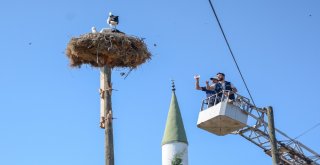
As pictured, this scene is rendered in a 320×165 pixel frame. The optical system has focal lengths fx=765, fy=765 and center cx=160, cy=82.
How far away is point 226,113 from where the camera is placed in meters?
19.1

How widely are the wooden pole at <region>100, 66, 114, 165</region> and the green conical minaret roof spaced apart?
22.6 m

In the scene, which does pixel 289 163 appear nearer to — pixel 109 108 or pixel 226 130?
pixel 226 130

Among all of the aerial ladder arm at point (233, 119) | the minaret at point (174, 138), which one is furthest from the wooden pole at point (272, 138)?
the minaret at point (174, 138)

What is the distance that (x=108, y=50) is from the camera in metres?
18.6

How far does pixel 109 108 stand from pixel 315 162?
652cm

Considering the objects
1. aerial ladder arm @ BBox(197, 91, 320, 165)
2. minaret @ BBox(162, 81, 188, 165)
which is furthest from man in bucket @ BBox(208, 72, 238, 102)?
minaret @ BBox(162, 81, 188, 165)

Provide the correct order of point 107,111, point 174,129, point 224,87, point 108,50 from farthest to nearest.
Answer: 1. point 174,129
2. point 224,87
3. point 108,50
4. point 107,111

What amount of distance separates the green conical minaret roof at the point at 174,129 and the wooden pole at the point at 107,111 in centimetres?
2263

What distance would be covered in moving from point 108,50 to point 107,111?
171cm

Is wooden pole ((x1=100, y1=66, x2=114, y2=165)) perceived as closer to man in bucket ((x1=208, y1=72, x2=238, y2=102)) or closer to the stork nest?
the stork nest

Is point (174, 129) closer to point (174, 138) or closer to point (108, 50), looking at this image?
point (174, 138)

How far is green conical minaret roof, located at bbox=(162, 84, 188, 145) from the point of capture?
41.0m

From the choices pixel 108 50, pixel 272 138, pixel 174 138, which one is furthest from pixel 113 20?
pixel 174 138

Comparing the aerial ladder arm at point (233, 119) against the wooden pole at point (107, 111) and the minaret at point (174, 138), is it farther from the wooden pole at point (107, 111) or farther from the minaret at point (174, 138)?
the minaret at point (174, 138)
